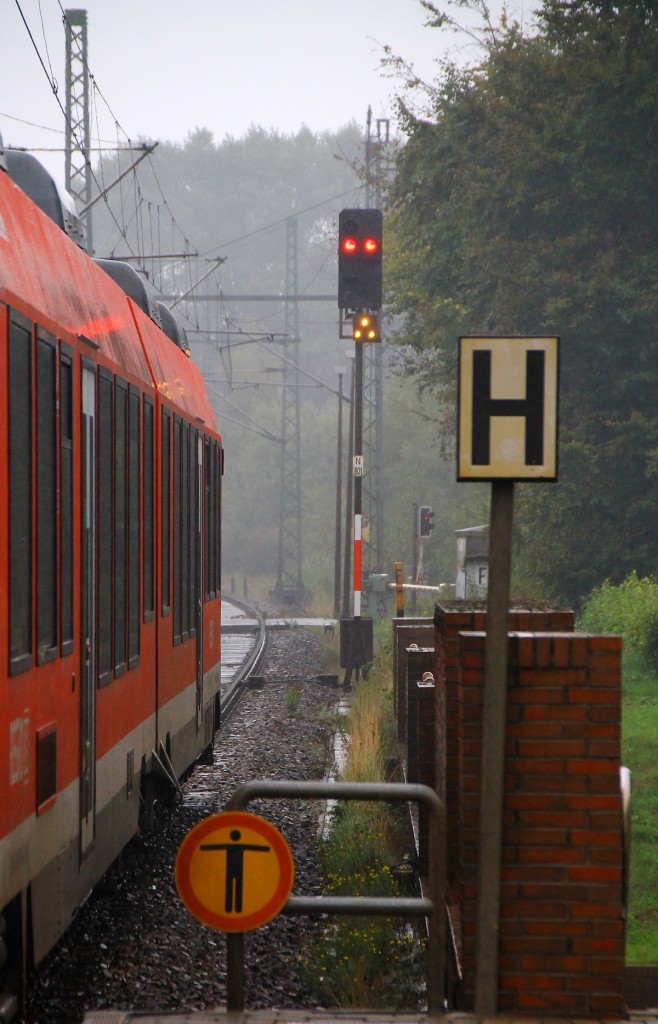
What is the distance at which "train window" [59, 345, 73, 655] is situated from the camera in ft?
18.2

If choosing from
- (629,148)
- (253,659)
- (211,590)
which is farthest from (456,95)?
(211,590)

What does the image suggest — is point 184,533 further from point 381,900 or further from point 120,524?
point 381,900

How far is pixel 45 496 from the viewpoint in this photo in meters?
5.28

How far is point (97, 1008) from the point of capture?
6.02 m

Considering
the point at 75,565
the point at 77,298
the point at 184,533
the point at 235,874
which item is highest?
the point at 77,298

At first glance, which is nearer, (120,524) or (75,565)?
(75,565)

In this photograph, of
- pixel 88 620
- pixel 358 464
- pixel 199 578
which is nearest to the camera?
pixel 88 620

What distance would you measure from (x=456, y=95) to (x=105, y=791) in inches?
948

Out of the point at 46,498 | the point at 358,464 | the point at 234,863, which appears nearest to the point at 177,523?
the point at 46,498

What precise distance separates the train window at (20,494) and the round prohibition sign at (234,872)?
853 millimetres

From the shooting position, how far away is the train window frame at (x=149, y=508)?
787 centimetres

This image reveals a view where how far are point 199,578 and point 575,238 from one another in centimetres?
1711

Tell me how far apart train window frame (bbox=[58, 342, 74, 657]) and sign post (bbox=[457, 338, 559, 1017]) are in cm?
196

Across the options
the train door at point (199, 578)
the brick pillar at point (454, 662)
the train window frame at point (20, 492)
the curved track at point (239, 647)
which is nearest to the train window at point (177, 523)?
the train door at point (199, 578)
